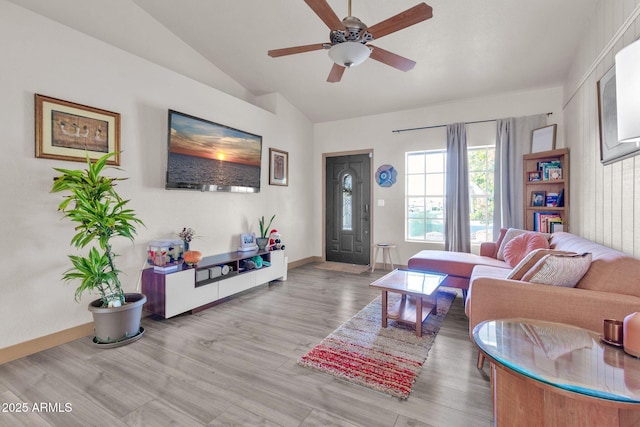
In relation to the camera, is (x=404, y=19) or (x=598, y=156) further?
(x=598, y=156)

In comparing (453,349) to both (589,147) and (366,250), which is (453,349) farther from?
(366,250)

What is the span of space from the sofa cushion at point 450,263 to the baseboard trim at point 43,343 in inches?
139

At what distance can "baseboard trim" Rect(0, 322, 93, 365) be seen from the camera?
7.37 feet

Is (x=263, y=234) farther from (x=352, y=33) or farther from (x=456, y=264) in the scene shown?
(x=352, y=33)

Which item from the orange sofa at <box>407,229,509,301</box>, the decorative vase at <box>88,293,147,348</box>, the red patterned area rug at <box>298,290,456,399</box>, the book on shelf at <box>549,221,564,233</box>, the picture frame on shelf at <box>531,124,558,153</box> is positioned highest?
the picture frame on shelf at <box>531,124,558,153</box>

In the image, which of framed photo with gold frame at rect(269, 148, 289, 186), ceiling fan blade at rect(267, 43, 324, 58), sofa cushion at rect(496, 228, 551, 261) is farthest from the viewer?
framed photo with gold frame at rect(269, 148, 289, 186)

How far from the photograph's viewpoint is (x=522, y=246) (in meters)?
3.30

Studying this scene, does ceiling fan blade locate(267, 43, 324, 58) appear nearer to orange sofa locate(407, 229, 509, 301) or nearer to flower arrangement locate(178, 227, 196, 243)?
flower arrangement locate(178, 227, 196, 243)

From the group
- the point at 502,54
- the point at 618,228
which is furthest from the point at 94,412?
the point at 502,54

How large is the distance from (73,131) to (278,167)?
2882mm

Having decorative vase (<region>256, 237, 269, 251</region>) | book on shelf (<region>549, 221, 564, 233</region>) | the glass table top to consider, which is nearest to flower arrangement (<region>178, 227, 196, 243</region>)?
decorative vase (<region>256, 237, 269, 251</region>)

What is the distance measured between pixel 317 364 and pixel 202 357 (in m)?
0.89

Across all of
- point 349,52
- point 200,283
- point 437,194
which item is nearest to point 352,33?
point 349,52

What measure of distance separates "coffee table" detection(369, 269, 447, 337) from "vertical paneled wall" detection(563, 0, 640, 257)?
4.65 feet
